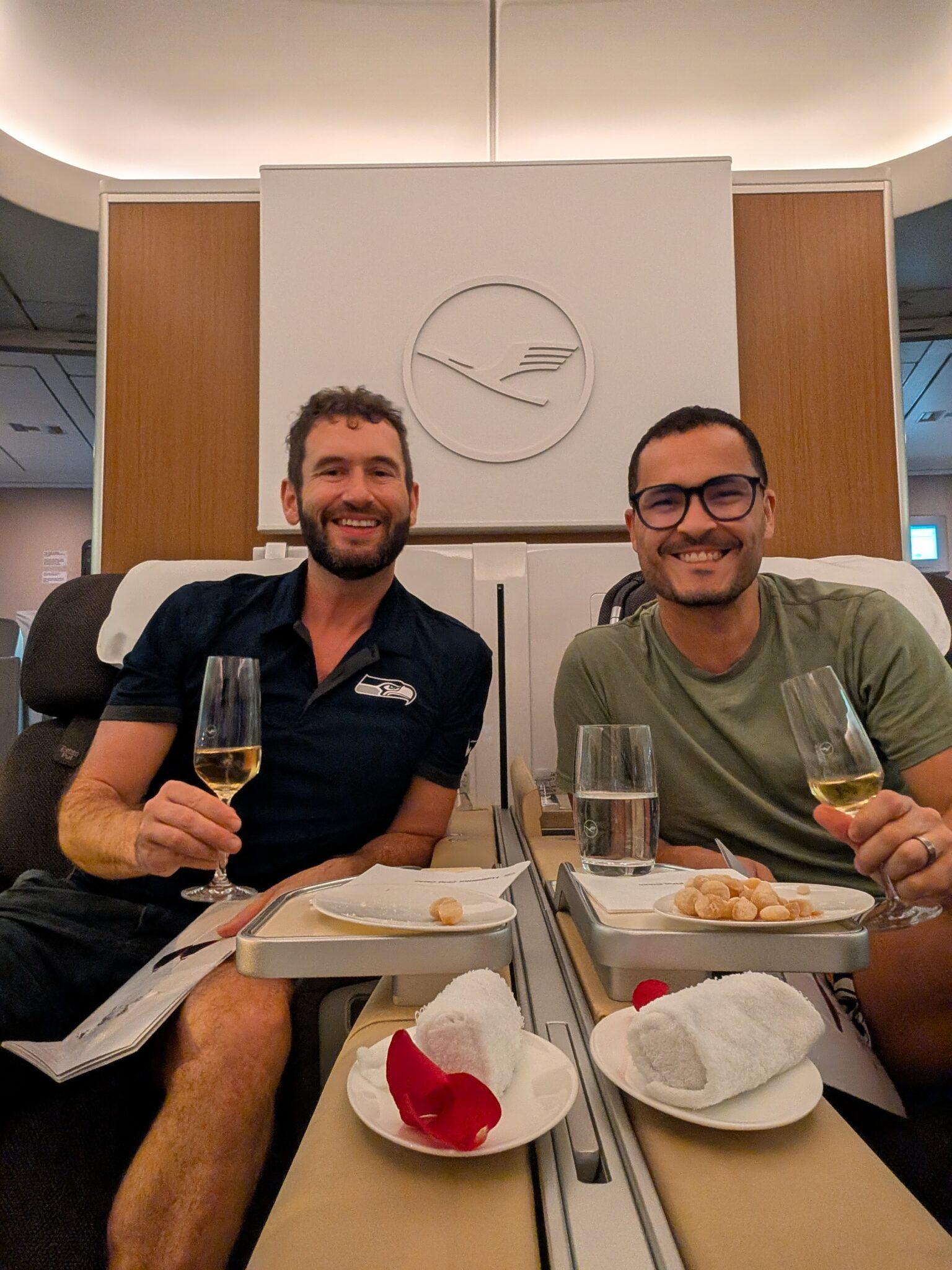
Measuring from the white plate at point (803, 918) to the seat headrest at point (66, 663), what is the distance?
4.28ft

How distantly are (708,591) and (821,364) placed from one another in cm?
149

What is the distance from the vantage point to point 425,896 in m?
0.76

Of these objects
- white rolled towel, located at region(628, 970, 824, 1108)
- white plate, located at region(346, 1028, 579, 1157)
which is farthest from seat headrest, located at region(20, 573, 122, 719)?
white rolled towel, located at region(628, 970, 824, 1108)

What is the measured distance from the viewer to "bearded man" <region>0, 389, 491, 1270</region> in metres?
0.75

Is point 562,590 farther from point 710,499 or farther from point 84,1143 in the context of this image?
point 84,1143

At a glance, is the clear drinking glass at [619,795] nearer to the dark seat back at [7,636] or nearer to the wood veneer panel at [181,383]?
the wood veneer panel at [181,383]

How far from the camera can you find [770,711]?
127 cm

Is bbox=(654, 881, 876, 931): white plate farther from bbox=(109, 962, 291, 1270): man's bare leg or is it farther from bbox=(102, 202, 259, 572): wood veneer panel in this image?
bbox=(102, 202, 259, 572): wood veneer panel

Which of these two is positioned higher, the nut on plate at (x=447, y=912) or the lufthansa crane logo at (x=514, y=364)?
the lufthansa crane logo at (x=514, y=364)

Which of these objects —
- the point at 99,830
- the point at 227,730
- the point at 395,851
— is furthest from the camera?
the point at 395,851

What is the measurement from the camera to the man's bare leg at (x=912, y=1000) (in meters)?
0.84

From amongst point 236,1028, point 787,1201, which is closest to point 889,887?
point 787,1201

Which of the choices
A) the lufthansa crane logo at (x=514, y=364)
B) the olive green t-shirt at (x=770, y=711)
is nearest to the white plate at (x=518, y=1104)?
the olive green t-shirt at (x=770, y=711)

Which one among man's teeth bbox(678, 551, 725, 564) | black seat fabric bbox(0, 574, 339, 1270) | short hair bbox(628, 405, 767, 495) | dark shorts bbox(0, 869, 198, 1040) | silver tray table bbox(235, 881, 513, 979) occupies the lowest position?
black seat fabric bbox(0, 574, 339, 1270)
